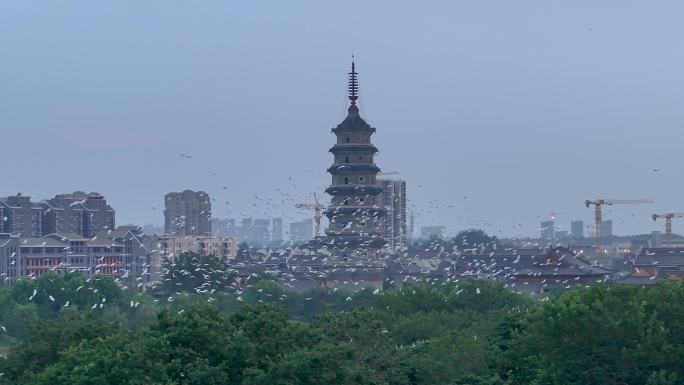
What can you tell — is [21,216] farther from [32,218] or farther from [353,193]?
[353,193]

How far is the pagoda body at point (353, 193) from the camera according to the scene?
440ft

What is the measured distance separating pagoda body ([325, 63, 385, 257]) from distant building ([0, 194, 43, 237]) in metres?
57.2

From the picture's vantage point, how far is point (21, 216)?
190m

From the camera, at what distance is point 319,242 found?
138500mm

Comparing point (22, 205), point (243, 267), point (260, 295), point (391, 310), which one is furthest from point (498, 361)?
point (22, 205)

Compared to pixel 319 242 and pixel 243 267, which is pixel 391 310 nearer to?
pixel 319 242

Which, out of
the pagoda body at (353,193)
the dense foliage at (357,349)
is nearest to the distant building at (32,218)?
the pagoda body at (353,193)

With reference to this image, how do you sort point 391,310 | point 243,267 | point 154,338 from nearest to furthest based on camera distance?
point 154,338 → point 391,310 → point 243,267

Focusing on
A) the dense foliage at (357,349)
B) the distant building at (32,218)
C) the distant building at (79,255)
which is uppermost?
the distant building at (32,218)

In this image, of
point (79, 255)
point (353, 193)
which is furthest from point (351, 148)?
point (79, 255)

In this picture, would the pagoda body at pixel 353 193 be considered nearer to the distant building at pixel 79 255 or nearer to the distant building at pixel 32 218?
the distant building at pixel 79 255

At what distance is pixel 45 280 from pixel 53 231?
75.2 meters

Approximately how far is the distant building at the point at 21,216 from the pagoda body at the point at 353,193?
57207 mm

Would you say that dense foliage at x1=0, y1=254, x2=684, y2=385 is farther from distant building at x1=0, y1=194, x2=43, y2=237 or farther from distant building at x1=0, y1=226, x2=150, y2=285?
distant building at x1=0, y1=194, x2=43, y2=237
